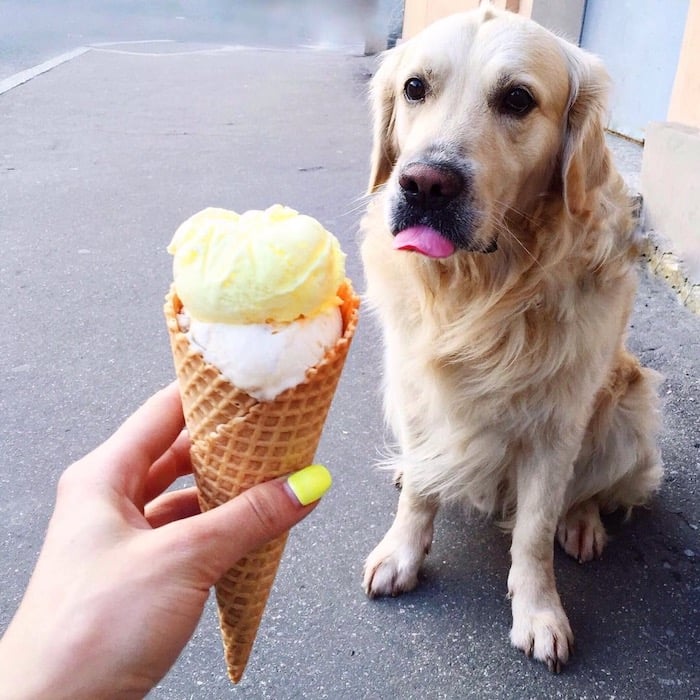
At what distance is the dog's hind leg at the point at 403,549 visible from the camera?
2.26 metres

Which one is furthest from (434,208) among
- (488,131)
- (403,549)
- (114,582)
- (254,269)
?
(114,582)

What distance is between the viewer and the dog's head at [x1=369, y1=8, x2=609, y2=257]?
1.87 metres

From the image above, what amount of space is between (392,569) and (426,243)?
1035mm

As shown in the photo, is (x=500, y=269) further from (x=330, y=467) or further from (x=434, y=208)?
(x=330, y=467)

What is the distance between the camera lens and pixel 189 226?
1.35 meters

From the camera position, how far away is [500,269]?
6.78ft

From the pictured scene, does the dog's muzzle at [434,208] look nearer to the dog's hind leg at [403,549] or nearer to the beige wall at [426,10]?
the dog's hind leg at [403,549]

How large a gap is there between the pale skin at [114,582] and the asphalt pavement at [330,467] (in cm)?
88

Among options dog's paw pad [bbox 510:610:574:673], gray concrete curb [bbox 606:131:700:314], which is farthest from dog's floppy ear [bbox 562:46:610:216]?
gray concrete curb [bbox 606:131:700:314]

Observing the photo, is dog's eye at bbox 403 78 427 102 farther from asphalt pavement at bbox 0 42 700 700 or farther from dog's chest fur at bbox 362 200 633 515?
asphalt pavement at bbox 0 42 700 700

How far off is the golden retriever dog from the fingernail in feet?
2.39

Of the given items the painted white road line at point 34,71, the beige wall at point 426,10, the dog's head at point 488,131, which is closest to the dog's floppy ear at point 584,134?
the dog's head at point 488,131

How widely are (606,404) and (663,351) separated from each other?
1472mm

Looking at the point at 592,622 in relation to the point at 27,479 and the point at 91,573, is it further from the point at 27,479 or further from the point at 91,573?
the point at 27,479
